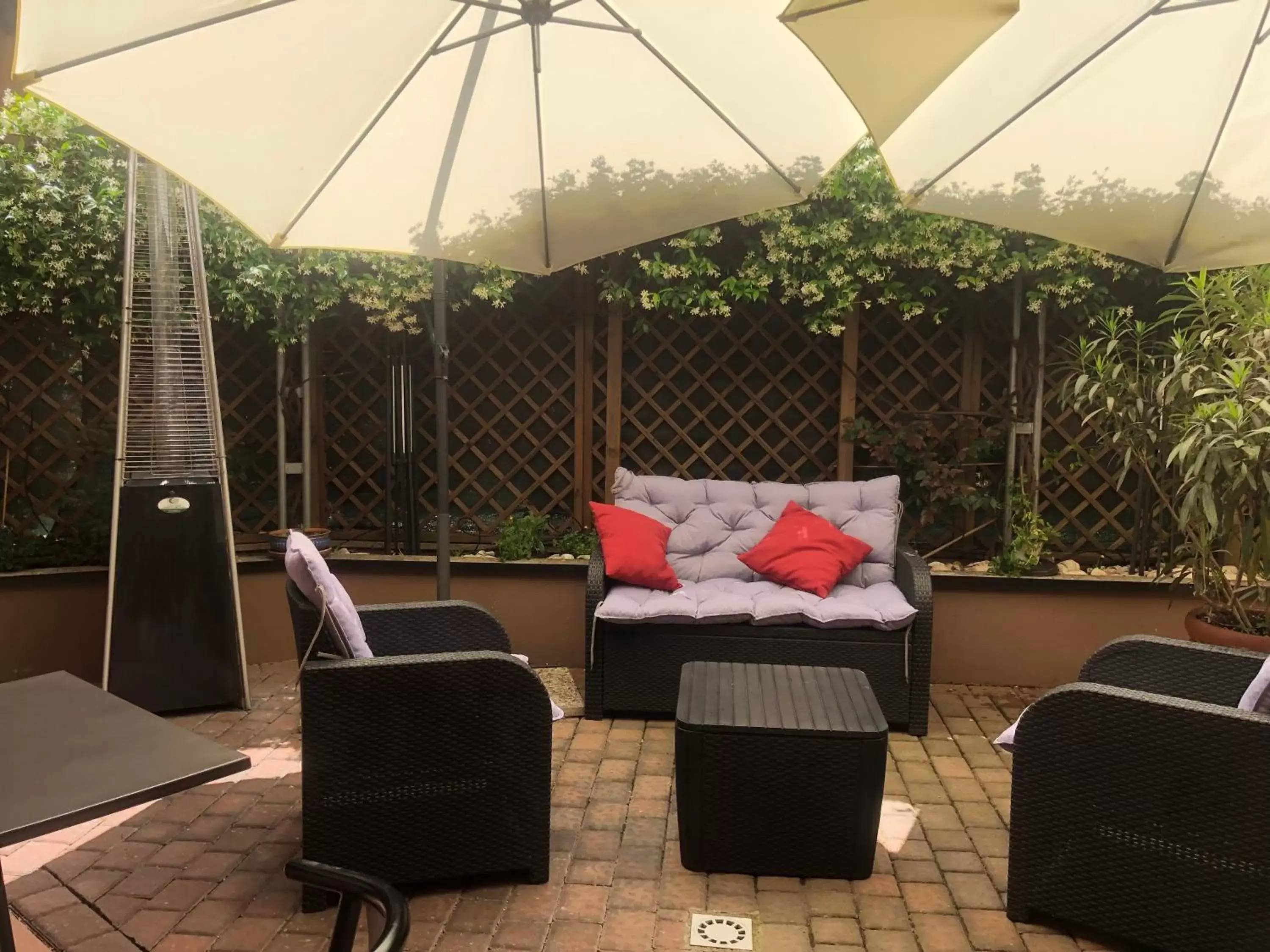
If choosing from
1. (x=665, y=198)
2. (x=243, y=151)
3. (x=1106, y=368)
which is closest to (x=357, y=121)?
(x=243, y=151)

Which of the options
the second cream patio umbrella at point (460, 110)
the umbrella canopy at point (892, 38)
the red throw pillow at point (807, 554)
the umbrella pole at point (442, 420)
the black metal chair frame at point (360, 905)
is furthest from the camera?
the red throw pillow at point (807, 554)

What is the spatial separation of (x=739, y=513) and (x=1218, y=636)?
1.69m

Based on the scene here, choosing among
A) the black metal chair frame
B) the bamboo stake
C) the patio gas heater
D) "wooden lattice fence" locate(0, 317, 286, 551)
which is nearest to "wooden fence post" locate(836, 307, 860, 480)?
the patio gas heater

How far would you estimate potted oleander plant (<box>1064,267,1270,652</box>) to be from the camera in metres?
2.75

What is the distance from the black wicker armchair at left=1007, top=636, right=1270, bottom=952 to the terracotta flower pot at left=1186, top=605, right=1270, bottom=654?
→ 3.23ft

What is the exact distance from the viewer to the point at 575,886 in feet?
7.08

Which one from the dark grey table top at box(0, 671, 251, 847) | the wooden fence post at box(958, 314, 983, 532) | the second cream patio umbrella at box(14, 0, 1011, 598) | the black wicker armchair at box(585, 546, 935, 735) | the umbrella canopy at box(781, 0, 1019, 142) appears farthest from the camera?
the wooden fence post at box(958, 314, 983, 532)

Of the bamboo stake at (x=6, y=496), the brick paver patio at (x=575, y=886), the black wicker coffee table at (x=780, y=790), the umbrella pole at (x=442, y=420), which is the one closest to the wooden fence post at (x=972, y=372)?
the brick paver patio at (x=575, y=886)

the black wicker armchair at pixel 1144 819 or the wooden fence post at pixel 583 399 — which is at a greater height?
the wooden fence post at pixel 583 399

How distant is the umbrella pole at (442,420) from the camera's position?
2916 millimetres

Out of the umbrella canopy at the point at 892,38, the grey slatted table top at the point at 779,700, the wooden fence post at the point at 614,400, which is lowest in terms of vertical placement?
the grey slatted table top at the point at 779,700

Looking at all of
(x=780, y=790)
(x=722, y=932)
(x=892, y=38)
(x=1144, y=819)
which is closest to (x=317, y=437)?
(x=780, y=790)

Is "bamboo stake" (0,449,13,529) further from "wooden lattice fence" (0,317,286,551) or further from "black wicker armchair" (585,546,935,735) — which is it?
"black wicker armchair" (585,546,935,735)

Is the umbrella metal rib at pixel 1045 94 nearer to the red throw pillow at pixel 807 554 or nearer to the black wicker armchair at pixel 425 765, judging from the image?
A: the red throw pillow at pixel 807 554
